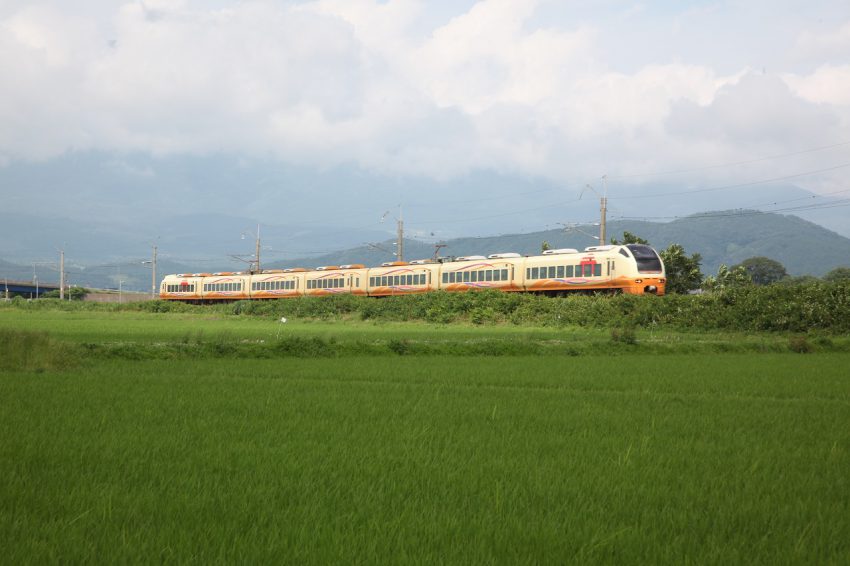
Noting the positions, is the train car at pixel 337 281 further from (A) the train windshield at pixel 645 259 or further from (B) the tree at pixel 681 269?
(B) the tree at pixel 681 269

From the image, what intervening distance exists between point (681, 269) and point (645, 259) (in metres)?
25.5

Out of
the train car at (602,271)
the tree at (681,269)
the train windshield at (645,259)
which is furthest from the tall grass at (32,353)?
the tree at (681,269)

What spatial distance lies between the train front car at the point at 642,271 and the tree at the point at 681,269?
22385 mm

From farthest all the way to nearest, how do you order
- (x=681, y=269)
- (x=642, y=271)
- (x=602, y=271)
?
(x=681, y=269) < (x=602, y=271) < (x=642, y=271)

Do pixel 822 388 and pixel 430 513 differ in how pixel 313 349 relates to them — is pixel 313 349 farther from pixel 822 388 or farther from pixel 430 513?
pixel 430 513

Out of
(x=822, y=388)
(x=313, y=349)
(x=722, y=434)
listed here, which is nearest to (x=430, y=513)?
(x=722, y=434)

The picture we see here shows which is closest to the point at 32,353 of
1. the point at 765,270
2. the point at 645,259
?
the point at 645,259

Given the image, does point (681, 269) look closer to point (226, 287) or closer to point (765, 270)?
point (226, 287)

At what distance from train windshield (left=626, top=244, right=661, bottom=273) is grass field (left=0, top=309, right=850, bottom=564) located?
81.2ft

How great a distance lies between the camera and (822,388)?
13445 mm

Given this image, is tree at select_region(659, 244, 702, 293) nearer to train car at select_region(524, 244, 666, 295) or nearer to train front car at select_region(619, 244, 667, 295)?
train car at select_region(524, 244, 666, 295)

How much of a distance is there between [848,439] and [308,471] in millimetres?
5963

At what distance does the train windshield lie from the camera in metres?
37.8

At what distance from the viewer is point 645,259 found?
38156 mm
